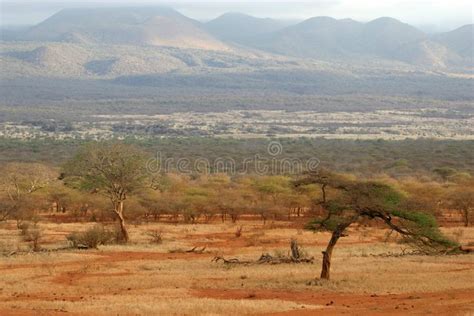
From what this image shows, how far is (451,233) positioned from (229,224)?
1210 cm

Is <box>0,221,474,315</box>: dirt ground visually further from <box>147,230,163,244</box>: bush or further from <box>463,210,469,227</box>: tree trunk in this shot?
<box>463,210,469,227</box>: tree trunk

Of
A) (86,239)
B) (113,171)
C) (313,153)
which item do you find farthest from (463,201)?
(313,153)

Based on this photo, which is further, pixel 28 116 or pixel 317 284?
pixel 28 116

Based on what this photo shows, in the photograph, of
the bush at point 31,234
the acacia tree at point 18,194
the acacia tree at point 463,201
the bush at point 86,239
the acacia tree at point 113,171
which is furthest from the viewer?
the acacia tree at point 463,201

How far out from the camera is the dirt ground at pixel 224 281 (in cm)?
2159

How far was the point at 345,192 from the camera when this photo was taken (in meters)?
26.5

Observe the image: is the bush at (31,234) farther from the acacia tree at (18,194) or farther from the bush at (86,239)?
the bush at (86,239)

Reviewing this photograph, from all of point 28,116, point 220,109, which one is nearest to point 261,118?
point 220,109

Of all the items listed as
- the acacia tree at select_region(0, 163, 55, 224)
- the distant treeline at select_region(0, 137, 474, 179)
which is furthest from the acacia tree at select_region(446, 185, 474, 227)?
the acacia tree at select_region(0, 163, 55, 224)

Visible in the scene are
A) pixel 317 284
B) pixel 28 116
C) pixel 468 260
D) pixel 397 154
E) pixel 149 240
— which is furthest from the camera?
pixel 28 116

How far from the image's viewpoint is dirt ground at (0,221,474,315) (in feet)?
70.8

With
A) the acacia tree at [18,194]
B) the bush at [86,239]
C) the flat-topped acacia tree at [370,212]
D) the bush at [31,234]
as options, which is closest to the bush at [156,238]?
the bush at [86,239]

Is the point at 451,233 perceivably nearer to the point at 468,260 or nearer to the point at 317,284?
the point at 468,260

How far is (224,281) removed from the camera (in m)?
26.6
